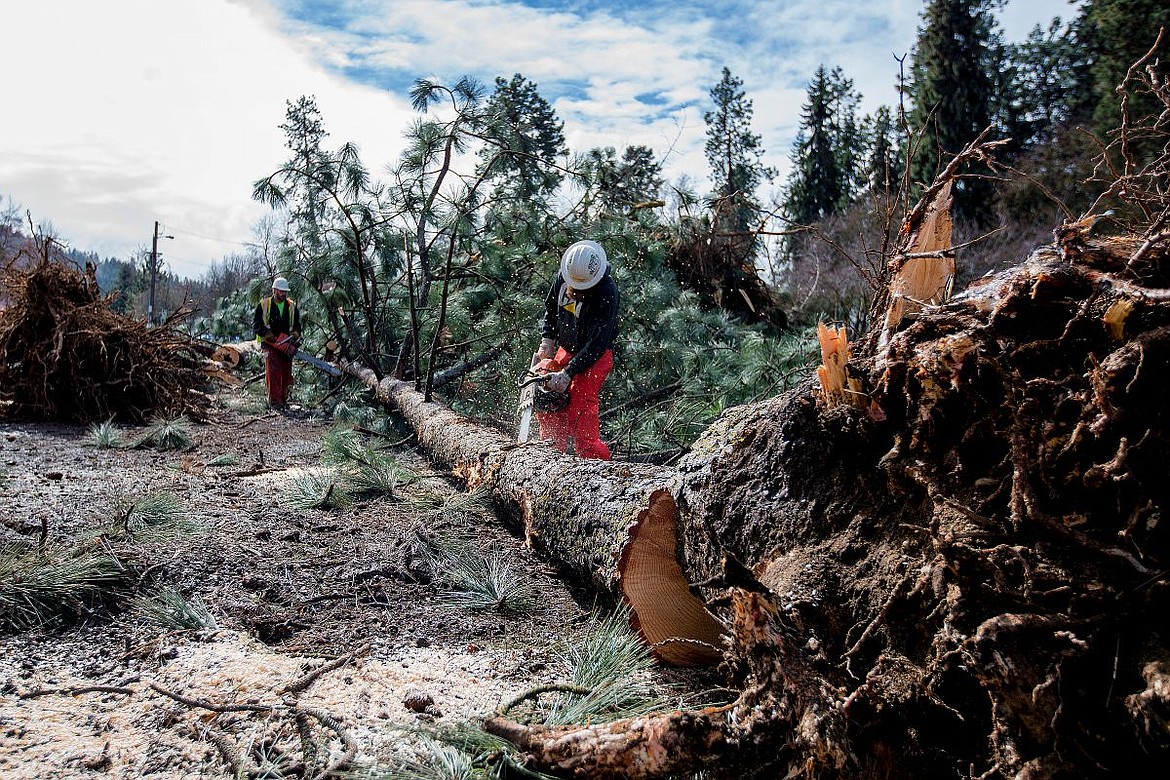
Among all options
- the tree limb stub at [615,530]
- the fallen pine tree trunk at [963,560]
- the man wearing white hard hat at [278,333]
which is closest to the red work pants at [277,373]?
the man wearing white hard hat at [278,333]

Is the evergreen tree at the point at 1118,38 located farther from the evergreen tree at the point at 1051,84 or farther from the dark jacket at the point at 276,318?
the dark jacket at the point at 276,318

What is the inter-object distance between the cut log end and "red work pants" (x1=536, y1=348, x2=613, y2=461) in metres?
2.23

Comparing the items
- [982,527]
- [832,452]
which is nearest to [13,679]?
[832,452]

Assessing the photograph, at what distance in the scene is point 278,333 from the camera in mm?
8375

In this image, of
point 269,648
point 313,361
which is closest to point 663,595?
point 269,648

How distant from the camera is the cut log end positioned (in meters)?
2.30

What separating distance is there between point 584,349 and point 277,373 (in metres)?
5.16

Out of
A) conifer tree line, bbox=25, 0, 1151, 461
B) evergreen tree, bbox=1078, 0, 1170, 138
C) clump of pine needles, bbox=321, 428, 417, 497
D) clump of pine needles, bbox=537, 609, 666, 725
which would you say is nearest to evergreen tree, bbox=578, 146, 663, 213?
conifer tree line, bbox=25, 0, 1151, 461

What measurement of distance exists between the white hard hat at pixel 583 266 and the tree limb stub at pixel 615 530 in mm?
1205

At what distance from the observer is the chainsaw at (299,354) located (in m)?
8.20

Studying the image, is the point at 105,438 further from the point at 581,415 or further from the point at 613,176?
the point at 613,176

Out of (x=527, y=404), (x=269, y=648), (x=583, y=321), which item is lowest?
(x=269, y=648)

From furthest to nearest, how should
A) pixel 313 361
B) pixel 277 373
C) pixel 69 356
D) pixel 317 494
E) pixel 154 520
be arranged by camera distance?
1. pixel 277 373
2. pixel 313 361
3. pixel 69 356
4. pixel 317 494
5. pixel 154 520

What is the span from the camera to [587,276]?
4742 millimetres
